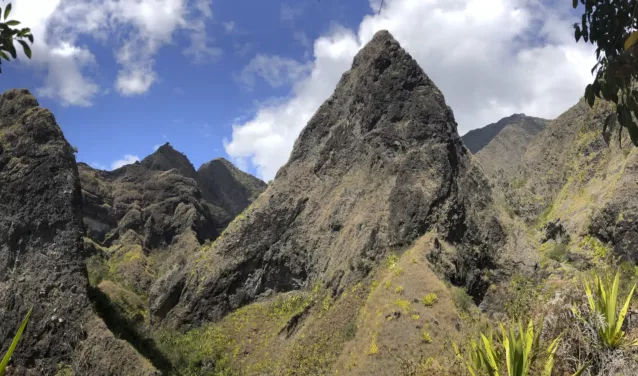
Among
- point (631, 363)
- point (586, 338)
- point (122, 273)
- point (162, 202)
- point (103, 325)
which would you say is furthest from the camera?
point (162, 202)

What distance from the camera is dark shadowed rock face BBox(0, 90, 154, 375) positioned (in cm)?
1956

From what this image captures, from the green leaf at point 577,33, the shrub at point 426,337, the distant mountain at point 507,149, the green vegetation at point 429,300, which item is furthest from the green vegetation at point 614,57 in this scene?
the distant mountain at point 507,149

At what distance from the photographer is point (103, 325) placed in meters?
20.5

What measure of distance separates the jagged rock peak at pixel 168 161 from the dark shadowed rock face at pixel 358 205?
172 ft

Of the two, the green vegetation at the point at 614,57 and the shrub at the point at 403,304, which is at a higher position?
the green vegetation at the point at 614,57

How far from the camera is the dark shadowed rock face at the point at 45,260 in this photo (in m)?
19.6

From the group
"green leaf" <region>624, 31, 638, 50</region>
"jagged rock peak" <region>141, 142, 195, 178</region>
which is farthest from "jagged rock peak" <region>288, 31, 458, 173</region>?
"jagged rock peak" <region>141, 142, 195, 178</region>

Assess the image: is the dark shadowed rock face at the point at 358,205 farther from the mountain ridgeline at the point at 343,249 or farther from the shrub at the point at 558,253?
the shrub at the point at 558,253

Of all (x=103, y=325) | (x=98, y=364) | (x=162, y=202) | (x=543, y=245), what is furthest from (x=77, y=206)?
(x=162, y=202)

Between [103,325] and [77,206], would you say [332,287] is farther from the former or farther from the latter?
[77,206]

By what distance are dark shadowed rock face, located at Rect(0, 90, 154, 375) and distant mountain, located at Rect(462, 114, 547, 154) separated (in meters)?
98.7

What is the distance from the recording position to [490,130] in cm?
11894

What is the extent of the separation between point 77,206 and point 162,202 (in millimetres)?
44258

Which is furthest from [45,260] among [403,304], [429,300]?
[429,300]
